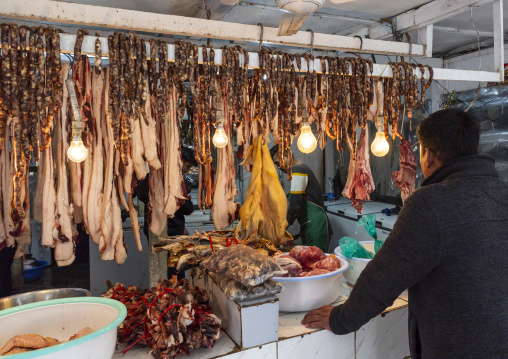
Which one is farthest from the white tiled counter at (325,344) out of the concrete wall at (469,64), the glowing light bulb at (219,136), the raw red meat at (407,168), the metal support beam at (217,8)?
the concrete wall at (469,64)

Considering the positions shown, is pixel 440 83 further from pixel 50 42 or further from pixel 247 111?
pixel 50 42

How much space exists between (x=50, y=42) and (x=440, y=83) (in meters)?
5.55

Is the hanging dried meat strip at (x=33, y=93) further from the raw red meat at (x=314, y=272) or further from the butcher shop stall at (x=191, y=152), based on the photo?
the raw red meat at (x=314, y=272)

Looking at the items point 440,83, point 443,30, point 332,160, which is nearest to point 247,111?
point 443,30

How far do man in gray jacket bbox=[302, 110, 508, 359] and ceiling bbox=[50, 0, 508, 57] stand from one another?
2.08 metres

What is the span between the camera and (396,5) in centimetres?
372

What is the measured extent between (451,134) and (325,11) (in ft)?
7.99

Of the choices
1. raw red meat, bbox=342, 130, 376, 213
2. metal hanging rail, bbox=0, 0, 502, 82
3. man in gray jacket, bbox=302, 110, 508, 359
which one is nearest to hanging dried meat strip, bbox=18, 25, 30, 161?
metal hanging rail, bbox=0, 0, 502, 82

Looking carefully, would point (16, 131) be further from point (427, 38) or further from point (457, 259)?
point (427, 38)

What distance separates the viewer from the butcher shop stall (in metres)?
2.07

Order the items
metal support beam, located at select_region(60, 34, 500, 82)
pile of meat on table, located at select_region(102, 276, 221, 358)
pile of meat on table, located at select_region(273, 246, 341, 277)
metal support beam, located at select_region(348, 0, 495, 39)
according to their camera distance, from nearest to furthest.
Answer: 1. pile of meat on table, located at select_region(102, 276, 221, 358)
2. metal support beam, located at select_region(60, 34, 500, 82)
3. pile of meat on table, located at select_region(273, 246, 341, 277)
4. metal support beam, located at select_region(348, 0, 495, 39)

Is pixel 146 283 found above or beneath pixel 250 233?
beneath

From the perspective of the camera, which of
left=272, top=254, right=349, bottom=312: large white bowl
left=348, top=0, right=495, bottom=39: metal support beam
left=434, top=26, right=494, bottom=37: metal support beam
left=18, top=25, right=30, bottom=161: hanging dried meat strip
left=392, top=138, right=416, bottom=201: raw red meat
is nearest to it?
left=18, top=25, right=30, bottom=161: hanging dried meat strip

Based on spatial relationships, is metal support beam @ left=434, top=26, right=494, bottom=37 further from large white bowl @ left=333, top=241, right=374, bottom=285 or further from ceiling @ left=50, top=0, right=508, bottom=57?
large white bowl @ left=333, top=241, right=374, bottom=285
